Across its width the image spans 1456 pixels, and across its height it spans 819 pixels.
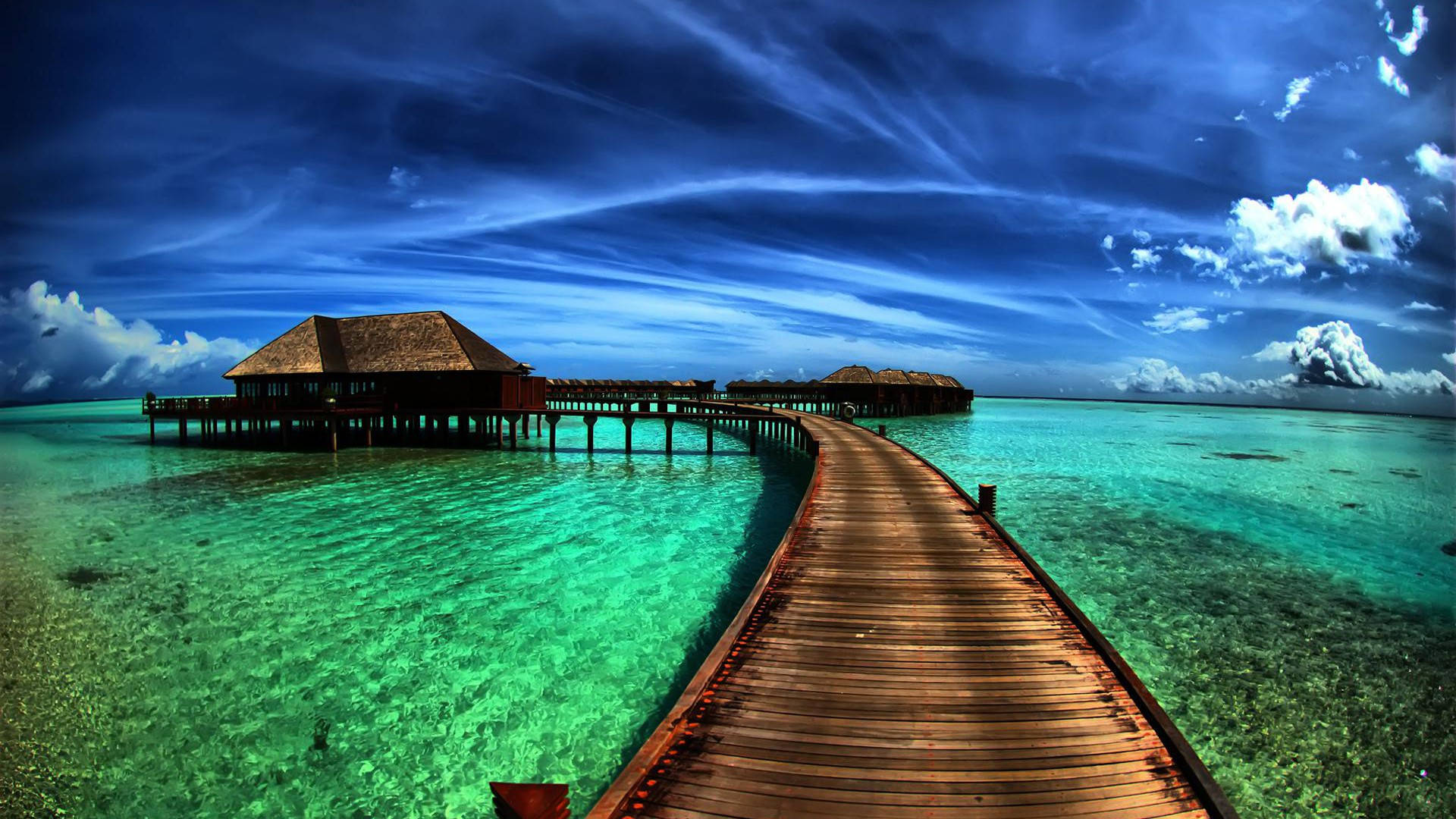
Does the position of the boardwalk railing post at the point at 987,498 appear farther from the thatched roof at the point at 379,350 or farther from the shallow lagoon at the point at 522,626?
the thatched roof at the point at 379,350

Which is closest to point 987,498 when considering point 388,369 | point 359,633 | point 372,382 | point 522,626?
point 522,626

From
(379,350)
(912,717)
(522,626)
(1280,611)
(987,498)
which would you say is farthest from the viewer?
(379,350)

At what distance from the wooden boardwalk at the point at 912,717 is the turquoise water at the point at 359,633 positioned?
1990mm

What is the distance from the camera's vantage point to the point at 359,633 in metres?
8.84

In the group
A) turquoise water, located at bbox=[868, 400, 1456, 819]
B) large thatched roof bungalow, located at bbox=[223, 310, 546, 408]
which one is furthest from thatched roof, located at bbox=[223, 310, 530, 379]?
turquoise water, located at bbox=[868, 400, 1456, 819]

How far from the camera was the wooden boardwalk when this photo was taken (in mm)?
3742

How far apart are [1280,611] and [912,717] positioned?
32.1 feet

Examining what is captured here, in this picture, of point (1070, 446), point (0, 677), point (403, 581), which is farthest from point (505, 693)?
point (1070, 446)

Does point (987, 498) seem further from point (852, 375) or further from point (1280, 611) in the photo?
point (852, 375)

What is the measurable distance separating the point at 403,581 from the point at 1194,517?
20699 millimetres

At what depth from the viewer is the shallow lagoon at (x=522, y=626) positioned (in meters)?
5.95

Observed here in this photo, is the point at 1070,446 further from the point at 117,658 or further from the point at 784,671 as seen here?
the point at 117,658

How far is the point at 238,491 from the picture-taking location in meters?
19.6

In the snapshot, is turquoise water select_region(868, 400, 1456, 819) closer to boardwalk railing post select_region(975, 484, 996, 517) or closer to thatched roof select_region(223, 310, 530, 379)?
boardwalk railing post select_region(975, 484, 996, 517)
